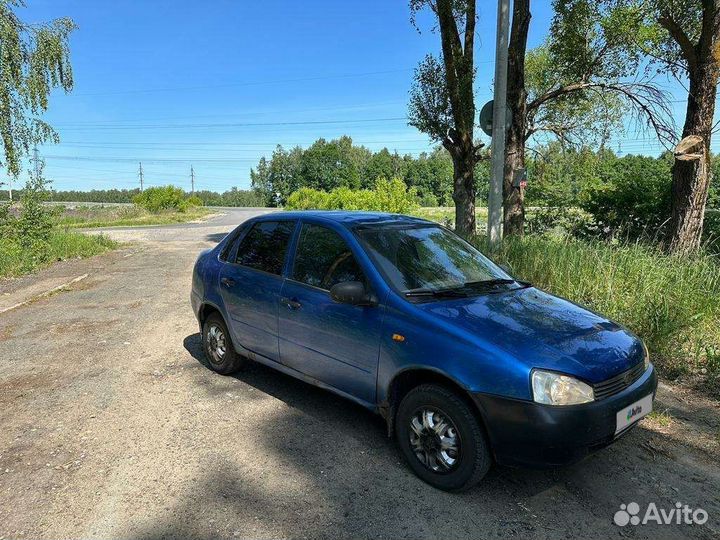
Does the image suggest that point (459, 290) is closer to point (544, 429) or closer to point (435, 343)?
point (435, 343)

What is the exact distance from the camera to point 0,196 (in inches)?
637

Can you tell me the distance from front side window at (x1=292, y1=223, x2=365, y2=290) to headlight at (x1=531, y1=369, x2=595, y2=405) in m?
1.44

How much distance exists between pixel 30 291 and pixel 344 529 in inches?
398

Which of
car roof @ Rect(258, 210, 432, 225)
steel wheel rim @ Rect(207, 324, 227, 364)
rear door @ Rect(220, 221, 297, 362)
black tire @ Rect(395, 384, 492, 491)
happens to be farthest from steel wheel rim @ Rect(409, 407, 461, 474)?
steel wheel rim @ Rect(207, 324, 227, 364)

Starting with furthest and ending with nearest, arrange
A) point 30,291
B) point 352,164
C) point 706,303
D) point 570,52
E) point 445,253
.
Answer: point 352,164, point 570,52, point 30,291, point 706,303, point 445,253

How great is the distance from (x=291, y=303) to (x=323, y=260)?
1.47 ft

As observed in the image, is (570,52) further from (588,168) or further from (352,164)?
(352,164)

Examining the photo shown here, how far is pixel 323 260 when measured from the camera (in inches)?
163

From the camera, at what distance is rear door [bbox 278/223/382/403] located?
11.8 ft

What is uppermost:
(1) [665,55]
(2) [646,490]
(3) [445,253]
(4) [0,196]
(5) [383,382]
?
(1) [665,55]

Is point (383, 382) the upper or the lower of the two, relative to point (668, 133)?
lower

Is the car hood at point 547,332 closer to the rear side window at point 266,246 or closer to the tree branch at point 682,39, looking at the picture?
the rear side window at point 266,246

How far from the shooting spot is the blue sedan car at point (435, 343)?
2844 mm

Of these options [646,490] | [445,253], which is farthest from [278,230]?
[646,490]
